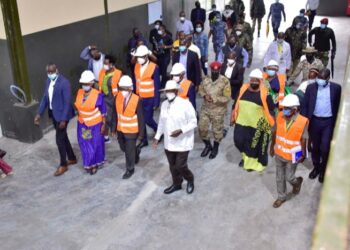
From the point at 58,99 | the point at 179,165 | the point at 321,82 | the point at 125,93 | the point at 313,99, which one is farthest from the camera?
the point at 58,99

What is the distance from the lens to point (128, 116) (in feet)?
20.2

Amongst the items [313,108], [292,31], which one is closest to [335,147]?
[313,108]

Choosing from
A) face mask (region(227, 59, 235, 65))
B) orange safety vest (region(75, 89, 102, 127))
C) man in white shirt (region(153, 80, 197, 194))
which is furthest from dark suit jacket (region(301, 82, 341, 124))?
orange safety vest (region(75, 89, 102, 127))

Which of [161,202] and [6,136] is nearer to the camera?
[161,202]

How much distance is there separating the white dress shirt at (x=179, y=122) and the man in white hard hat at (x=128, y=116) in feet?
1.77

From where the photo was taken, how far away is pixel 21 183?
664cm

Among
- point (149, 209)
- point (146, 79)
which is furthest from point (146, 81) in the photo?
point (149, 209)

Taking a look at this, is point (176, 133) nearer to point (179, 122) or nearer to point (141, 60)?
point (179, 122)

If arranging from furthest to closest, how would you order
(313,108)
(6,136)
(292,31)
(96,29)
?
1. (292,31)
2. (96,29)
3. (6,136)
4. (313,108)

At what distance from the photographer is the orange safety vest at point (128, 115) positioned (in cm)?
A: 611

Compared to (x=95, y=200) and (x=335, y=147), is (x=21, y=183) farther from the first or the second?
(x=335, y=147)

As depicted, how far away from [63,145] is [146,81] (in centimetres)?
172

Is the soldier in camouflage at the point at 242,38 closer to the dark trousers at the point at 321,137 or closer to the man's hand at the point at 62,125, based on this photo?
the dark trousers at the point at 321,137

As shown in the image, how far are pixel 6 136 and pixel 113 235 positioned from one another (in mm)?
3805
